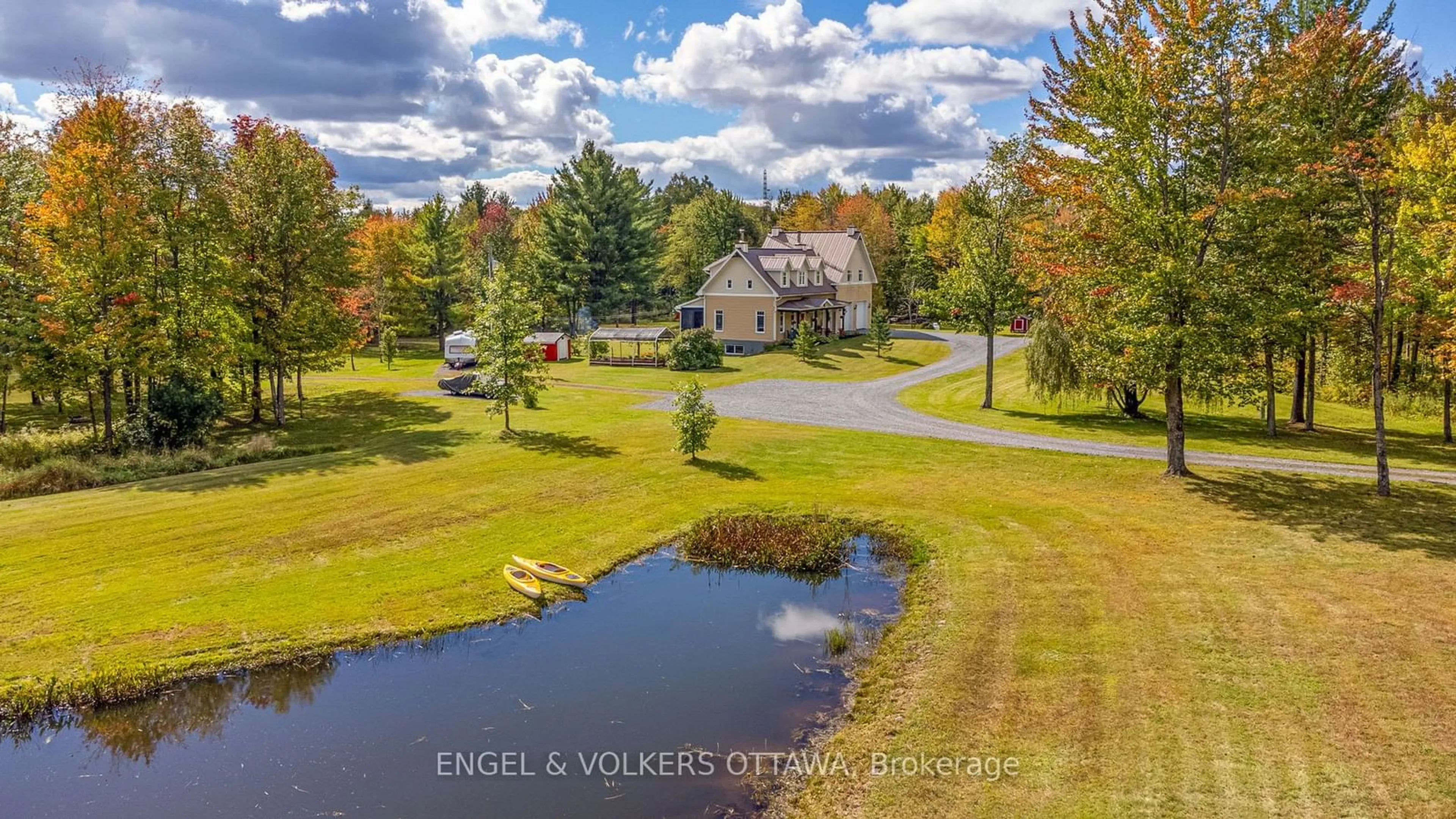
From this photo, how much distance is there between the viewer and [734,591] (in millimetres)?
16531

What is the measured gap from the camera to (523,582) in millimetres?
15625

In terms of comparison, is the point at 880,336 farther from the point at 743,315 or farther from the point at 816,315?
the point at 743,315

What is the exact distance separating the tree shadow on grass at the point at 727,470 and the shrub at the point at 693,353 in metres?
23.8

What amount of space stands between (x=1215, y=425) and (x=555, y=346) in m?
40.0

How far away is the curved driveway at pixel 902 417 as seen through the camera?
23.1 meters

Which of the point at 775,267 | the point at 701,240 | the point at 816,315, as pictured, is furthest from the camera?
the point at 701,240

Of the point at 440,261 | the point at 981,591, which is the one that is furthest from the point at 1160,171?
the point at 440,261

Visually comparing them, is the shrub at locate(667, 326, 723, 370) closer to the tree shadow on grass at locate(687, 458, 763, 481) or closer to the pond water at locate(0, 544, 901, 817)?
the tree shadow on grass at locate(687, 458, 763, 481)

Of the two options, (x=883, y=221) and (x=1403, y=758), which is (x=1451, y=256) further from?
(x=883, y=221)

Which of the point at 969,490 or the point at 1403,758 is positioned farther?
the point at 969,490

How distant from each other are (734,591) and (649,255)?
5456cm

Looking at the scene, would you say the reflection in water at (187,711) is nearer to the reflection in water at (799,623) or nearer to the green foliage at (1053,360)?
the reflection in water at (799,623)

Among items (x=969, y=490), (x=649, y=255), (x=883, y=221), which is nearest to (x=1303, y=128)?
(x=969, y=490)

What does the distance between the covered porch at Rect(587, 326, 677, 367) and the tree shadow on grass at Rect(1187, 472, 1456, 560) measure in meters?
34.8
